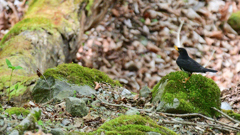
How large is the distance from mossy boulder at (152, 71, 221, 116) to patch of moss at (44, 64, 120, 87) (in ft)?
2.97

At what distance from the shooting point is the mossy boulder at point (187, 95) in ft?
9.97

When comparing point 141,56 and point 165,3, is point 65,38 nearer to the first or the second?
point 141,56

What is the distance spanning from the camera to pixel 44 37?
15.5 feet

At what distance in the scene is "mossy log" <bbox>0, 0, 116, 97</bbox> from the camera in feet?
13.1

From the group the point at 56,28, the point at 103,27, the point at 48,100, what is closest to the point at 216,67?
the point at 103,27

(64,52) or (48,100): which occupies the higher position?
(64,52)

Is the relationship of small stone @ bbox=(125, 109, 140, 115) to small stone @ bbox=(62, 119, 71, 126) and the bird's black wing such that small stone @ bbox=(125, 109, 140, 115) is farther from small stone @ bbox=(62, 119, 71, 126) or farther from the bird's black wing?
the bird's black wing

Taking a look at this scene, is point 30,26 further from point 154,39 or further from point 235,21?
point 235,21

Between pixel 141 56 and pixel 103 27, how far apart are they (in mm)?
1606

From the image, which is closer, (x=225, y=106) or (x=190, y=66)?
(x=190, y=66)

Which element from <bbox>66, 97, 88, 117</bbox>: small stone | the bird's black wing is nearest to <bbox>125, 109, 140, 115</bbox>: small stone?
<bbox>66, 97, 88, 117</bbox>: small stone

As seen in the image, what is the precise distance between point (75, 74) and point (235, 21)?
19.0 feet

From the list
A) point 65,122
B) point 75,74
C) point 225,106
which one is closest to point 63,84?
point 75,74

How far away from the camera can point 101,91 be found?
3428 millimetres
